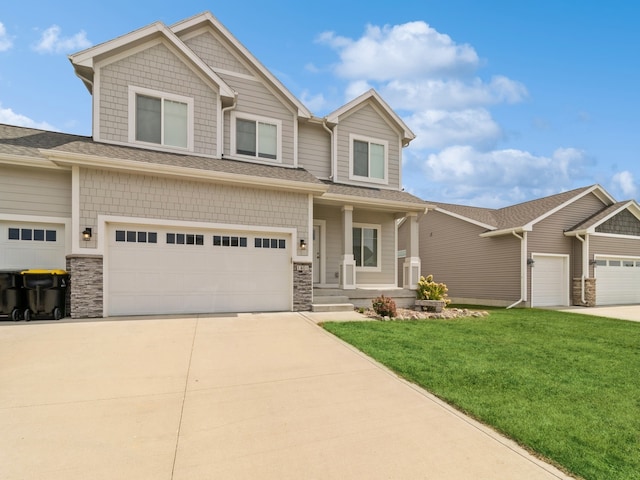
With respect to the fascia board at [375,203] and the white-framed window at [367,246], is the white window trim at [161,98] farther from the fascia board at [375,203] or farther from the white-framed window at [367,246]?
the white-framed window at [367,246]

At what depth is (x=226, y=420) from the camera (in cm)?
327

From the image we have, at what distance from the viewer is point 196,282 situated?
9.08 m

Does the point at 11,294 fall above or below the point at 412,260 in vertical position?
below

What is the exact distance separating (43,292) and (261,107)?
8.17 m

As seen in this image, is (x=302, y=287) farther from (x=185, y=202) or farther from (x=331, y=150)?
(x=331, y=150)

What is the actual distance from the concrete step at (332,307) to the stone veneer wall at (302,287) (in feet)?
0.70

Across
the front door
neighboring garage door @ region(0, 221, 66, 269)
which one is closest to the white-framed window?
the front door

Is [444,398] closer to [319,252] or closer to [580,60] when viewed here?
[319,252]

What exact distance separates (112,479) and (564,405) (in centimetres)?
441

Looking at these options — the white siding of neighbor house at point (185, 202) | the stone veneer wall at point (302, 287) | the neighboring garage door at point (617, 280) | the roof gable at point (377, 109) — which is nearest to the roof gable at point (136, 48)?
the white siding of neighbor house at point (185, 202)

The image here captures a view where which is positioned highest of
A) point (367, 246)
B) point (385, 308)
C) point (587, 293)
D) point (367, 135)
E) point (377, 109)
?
point (377, 109)

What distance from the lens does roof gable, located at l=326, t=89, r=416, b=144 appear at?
41.3 feet

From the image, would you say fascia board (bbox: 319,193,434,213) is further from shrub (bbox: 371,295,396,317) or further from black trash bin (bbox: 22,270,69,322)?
black trash bin (bbox: 22,270,69,322)

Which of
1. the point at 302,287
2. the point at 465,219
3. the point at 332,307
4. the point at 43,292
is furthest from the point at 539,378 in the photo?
the point at 465,219
